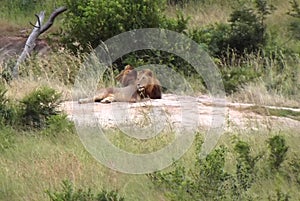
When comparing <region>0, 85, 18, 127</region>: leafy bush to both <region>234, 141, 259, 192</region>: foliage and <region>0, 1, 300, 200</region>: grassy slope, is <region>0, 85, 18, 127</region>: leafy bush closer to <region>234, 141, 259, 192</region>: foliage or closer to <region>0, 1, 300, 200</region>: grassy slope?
<region>0, 1, 300, 200</region>: grassy slope

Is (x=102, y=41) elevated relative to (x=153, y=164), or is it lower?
elevated

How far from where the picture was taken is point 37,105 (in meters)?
8.14

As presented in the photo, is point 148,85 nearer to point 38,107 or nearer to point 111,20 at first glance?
point 38,107

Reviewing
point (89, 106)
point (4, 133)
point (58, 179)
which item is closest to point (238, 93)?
point (89, 106)

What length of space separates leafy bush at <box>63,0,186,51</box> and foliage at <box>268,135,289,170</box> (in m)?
6.93

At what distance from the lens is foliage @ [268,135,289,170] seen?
6008 millimetres

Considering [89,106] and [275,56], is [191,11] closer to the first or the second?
[275,56]

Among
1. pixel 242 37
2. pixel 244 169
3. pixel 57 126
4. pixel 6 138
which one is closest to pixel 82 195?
pixel 244 169

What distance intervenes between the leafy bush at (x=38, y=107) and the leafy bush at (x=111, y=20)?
4.60 metres

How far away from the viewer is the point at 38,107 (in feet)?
26.7

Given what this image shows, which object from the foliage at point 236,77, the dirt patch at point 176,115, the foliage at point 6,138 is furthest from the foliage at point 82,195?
the foliage at point 236,77

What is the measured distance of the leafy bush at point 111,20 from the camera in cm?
1280

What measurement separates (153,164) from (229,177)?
42.7 inches

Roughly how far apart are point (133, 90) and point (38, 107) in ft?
6.21
